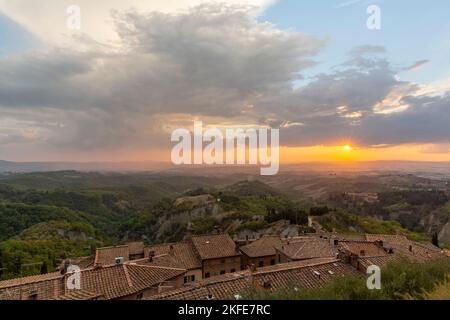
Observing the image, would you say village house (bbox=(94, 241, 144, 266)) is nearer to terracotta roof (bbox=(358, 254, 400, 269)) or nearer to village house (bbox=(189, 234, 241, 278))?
village house (bbox=(189, 234, 241, 278))

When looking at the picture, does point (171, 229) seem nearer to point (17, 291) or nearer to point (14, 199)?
point (17, 291)

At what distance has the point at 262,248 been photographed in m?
39.8

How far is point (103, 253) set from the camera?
36.1 metres

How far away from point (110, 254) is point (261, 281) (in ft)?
76.0

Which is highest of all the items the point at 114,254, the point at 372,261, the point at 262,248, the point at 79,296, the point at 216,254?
the point at 79,296

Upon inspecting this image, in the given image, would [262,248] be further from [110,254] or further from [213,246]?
[110,254]

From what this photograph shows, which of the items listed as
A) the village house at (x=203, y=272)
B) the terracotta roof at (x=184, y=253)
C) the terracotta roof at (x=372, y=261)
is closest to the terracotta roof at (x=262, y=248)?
the village house at (x=203, y=272)

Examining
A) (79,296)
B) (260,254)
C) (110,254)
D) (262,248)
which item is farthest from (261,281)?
(110,254)

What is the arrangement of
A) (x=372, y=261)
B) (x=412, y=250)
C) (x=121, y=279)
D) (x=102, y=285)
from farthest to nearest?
1. (x=412, y=250)
2. (x=372, y=261)
3. (x=121, y=279)
4. (x=102, y=285)

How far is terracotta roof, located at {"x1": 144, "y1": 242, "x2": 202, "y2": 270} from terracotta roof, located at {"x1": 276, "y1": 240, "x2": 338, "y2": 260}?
1049cm

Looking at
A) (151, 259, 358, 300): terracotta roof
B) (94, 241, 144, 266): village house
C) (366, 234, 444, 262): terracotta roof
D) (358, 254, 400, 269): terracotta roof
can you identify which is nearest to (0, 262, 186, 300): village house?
(151, 259, 358, 300): terracotta roof

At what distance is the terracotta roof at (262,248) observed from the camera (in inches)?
1519

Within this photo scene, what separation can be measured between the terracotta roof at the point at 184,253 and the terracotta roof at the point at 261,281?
12.6 m
